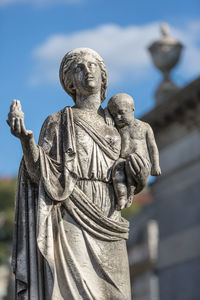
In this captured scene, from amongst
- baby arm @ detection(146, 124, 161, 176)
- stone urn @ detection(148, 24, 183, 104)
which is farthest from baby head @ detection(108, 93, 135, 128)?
stone urn @ detection(148, 24, 183, 104)

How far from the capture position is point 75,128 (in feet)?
28.7

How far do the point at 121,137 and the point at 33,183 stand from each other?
1073 mm

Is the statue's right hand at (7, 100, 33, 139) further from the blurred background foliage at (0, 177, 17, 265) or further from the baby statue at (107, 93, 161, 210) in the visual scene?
the blurred background foliage at (0, 177, 17, 265)

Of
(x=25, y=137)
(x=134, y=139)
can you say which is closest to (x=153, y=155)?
(x=134, y=139)

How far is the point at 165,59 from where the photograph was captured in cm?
3189

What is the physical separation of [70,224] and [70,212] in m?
0.12

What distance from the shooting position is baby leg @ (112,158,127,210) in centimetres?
858

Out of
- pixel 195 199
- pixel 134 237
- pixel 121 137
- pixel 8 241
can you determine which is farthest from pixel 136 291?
pixel 121 137

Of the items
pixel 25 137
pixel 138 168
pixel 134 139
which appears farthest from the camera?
pixel 134 139

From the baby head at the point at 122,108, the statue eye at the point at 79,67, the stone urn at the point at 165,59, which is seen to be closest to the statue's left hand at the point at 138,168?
the baby head at the point at 122,108

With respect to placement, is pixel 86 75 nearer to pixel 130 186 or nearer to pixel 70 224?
pixel 130 186

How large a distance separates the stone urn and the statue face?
2297 centimetres

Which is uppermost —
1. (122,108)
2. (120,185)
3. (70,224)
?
(122,108)

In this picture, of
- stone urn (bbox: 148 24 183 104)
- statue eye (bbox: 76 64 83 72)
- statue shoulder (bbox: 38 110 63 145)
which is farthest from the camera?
stone urn (bbox: 148 24 183 104)
